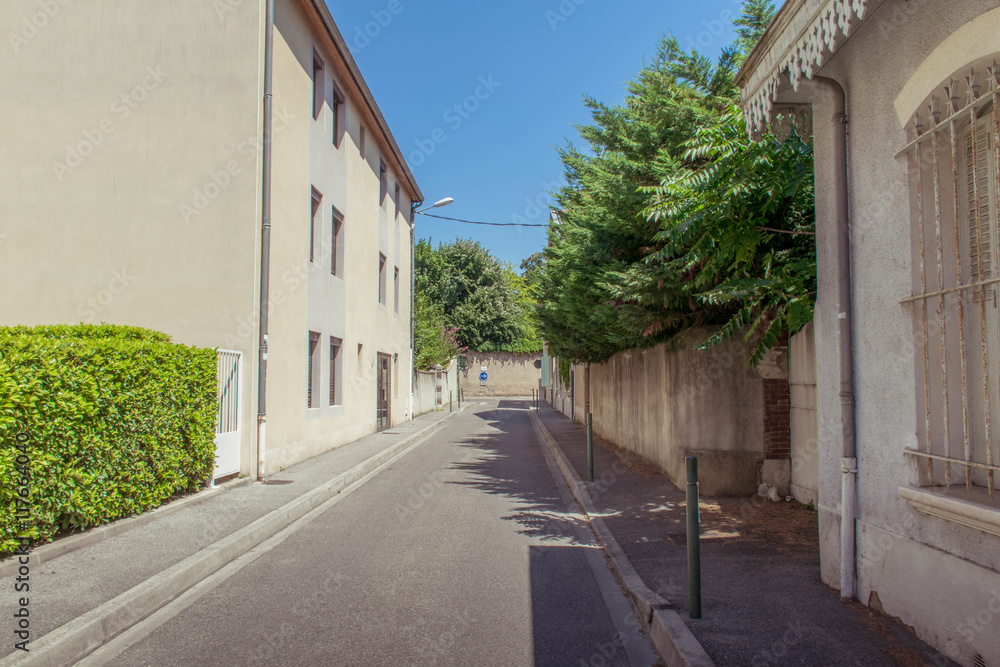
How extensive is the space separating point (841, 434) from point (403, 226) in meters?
20.2

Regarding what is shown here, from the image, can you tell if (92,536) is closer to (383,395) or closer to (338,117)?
(338,117)

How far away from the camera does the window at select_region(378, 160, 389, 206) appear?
19.6 metres

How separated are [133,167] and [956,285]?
10.9 meters

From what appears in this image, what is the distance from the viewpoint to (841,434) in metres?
4.72

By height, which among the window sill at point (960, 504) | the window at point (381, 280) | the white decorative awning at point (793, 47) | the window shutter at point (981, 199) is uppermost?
the window at point (381, 280)

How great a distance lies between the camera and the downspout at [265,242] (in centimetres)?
1034

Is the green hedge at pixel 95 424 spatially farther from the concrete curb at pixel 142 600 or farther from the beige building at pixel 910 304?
the beige building at pixel 910 304

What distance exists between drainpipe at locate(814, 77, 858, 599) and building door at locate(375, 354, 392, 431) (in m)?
15.8

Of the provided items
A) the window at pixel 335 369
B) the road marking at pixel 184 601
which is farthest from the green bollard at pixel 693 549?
the window at pixel 335 369

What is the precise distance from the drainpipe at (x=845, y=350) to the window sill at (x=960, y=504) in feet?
1.94

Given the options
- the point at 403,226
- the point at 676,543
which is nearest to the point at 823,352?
the point at 676,543

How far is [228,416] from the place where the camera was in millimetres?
9680

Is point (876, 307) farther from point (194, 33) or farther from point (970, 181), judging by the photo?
point (194, 33)
